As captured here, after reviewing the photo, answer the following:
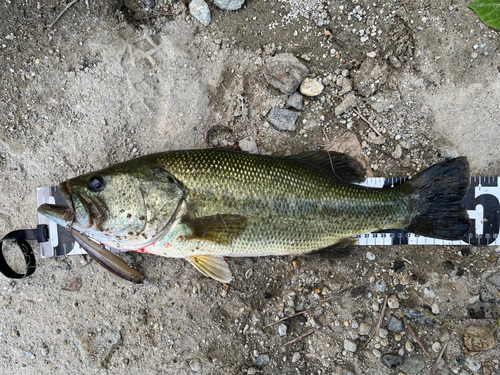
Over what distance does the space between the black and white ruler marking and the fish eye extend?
0.93 m

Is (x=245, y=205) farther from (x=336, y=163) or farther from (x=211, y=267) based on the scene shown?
(x=336, y=163)

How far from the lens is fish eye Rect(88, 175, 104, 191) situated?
2830 millimetres

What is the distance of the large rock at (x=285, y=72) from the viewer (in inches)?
136

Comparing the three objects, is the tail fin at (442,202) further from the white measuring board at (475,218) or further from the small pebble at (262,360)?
the small pebble at (262,360)

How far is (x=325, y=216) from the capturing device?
10.1 ft

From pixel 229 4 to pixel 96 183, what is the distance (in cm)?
228

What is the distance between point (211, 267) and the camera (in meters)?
3.20

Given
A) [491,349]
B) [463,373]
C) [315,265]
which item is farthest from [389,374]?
[315,265]

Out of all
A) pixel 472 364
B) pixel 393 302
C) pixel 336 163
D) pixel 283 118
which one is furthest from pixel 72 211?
pixel 472 364

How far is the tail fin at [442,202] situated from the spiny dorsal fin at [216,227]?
5.60 ft

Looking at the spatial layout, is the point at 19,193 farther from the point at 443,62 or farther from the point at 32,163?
the point at 443,62

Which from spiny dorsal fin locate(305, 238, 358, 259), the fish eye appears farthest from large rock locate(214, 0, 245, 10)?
spiny dorsal fin locate(305, 238, 358, 259)

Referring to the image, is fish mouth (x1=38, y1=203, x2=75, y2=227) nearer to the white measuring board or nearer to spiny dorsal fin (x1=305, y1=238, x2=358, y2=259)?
spiny dorsal fin (x1=305, y1=238, x2=358, y2=259)

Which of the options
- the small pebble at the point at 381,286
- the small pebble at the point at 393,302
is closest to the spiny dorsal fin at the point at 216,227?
the small pebble at the point at 381,286
